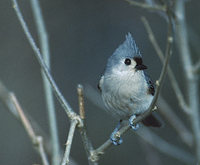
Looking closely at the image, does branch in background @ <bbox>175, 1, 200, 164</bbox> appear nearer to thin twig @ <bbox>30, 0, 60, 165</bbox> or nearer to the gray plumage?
the gray plumage

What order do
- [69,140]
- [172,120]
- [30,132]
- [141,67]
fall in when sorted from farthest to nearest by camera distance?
[172,120] → [141,67] → [30,132] → [69,140]

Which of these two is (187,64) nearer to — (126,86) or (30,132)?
(126,86)

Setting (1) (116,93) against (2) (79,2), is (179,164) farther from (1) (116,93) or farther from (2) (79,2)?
(2) (79,2)

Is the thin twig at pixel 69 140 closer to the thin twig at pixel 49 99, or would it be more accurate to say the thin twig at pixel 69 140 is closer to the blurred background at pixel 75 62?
the thin twig at pixel 49 99

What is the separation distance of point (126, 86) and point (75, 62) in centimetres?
312

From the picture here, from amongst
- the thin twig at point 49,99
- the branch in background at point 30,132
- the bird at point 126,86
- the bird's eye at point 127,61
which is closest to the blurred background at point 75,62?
the bird at point 126,86

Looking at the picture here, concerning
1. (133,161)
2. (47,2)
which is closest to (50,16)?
(47,2)

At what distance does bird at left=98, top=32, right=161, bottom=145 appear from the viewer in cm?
291

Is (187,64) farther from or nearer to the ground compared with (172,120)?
farther from the ground

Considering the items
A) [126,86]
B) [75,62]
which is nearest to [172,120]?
[126,86]

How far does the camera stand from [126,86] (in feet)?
9.80

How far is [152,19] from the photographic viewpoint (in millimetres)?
6059

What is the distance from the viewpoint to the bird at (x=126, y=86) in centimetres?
291

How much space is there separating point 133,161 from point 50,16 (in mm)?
2678
